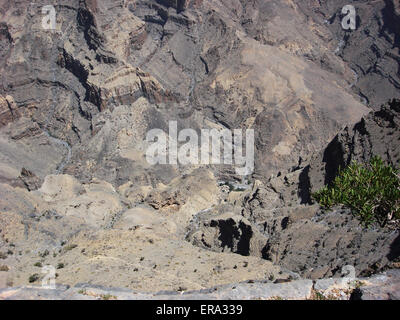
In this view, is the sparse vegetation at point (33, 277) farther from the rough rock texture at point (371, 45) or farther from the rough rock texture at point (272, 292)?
the rough rock texture at point (371, 45)

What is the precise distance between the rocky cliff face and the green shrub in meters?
6.81

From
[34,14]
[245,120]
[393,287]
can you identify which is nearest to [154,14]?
[34,14]

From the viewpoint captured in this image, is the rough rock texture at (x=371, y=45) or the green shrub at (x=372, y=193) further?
the rough rock texture at (x=371, y=45)

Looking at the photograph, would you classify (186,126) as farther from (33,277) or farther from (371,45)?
(371,45)

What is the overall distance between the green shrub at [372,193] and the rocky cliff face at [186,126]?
681cm

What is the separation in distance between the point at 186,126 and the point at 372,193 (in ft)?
222

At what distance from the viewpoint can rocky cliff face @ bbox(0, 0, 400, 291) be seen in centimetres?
3846

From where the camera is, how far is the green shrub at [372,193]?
74.6 ft

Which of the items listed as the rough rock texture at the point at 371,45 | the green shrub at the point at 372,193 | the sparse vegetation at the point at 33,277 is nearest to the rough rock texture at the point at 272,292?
the green shrub at the point at 372,193

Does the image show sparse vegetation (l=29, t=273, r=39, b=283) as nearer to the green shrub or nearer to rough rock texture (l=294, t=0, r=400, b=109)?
the green shrub

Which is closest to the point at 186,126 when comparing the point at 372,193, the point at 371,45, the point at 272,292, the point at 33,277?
the point at 33,277

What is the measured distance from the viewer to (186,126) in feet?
292

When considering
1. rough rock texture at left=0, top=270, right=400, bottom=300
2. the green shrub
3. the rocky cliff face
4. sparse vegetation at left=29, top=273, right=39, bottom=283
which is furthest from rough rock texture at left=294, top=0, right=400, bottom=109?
rough rock texture at left=0, top=270, right=400, bottom=300
